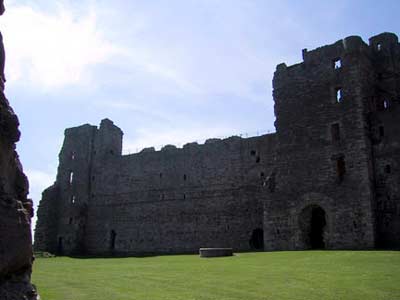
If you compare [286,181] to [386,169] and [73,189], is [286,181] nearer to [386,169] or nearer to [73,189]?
[386,169]

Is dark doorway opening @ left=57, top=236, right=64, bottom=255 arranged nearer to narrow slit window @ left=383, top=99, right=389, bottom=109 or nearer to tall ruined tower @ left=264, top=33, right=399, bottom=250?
tall ruined tower @ left=264, top=33, right=399, bottom=250

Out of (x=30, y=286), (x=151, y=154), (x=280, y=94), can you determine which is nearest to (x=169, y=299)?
(x=30, y=286)

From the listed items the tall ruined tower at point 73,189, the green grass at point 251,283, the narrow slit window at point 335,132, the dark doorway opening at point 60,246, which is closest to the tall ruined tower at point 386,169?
the narrow slit window at point 335,132

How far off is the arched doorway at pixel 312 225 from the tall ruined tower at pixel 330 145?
54 millimetres

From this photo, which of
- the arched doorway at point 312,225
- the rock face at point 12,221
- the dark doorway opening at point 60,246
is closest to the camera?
the rock face at point 12,221

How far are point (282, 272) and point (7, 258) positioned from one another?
11.0m

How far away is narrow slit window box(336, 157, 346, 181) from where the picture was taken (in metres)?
25.0

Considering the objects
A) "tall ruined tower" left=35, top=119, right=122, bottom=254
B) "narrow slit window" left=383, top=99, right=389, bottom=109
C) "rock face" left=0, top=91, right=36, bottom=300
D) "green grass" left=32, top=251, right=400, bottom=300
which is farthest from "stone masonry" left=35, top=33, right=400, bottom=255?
"rock face" left=0, top=91, right=36, bottom=300

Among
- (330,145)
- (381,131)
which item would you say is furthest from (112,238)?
(381,131)

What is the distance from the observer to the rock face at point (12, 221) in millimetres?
4598

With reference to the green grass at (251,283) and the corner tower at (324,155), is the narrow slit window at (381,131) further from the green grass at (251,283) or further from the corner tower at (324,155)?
the green grass at (251,283)

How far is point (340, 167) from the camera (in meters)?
25.2

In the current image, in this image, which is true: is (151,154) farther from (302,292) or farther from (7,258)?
(7,258)

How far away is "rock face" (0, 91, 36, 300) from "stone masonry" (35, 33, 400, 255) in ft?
68.9
